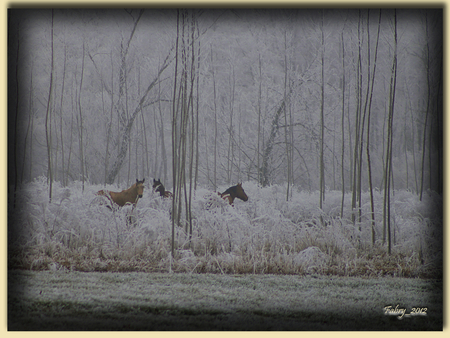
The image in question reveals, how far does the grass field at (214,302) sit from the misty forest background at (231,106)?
0.37 metres

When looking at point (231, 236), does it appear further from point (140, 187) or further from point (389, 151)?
point (389, 151)

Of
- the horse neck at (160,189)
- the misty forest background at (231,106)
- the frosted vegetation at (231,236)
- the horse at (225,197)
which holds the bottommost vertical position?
the frosted vegetation at (231,236)

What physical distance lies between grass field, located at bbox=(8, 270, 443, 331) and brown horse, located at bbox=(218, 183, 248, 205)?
0.73 metres

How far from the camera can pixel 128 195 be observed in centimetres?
364

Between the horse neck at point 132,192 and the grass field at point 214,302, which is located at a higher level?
the horse neck at point 132,192

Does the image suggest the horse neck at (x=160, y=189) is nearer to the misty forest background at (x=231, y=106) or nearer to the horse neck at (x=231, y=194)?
the misty forest background at (x=231, y=106)

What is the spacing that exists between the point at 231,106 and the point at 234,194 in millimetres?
888

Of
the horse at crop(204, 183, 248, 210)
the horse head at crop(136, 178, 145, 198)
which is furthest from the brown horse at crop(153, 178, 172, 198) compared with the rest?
the horse at crop(204, 183, 248, 210)

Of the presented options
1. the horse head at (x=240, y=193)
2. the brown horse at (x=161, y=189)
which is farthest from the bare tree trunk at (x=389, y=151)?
the brown horse at (x=161, y=189)

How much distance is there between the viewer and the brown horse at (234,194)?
3590mm

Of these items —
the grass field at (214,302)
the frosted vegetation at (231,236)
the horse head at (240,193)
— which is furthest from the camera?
the horse head at (240,193)

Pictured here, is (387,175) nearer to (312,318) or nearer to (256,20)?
(312,318)

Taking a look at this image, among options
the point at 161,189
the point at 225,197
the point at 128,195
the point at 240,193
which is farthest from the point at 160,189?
the point at 240,193

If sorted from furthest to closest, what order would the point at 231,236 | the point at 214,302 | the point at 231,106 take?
1. the point at 231,106
2. the point at 231,236
3. the point at 214,302
